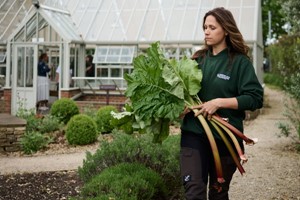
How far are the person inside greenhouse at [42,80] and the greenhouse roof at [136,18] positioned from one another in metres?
1.12

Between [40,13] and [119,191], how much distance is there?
41.7 ft

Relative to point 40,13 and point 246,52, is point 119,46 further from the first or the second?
point 246,52

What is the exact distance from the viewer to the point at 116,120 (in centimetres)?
320

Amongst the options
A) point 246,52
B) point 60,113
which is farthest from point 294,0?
point 60,113

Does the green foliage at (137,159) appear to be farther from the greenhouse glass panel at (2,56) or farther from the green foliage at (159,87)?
the greenhouse glass panel at (2,56)

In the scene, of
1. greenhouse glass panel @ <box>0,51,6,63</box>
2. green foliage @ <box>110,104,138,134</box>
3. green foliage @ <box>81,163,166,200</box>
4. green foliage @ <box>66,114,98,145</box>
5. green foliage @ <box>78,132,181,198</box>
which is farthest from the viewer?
greenhouse glass panel @ <box>0,51,6,63</box>

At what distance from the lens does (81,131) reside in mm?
9258

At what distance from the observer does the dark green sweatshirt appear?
2951mm

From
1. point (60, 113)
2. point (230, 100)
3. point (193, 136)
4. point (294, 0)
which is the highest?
point (294, 0)

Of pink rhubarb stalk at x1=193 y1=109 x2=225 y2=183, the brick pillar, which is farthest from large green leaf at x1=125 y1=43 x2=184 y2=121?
the brick pillar

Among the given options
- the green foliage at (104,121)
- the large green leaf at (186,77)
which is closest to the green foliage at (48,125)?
the green foliage at (104,121)

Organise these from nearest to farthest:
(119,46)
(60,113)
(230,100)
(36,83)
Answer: (230,100) < (60,113) < (36,83) < (119,46)

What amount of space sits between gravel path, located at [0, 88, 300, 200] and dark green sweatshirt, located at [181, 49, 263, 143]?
2.46 m

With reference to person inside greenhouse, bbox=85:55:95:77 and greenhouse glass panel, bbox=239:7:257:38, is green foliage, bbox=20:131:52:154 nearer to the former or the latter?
person inside greenhouse, bbox=85:55:95:77
